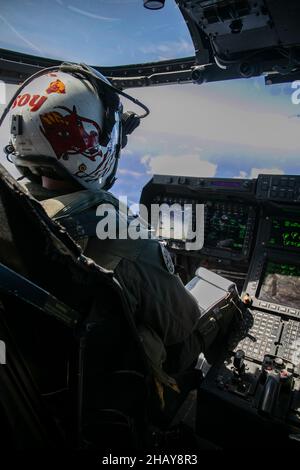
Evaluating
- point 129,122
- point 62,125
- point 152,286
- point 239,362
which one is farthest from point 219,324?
point 62,125

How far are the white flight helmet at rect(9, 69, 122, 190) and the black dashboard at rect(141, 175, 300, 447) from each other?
3.26ft

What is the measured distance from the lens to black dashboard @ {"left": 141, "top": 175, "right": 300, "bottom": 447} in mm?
1341

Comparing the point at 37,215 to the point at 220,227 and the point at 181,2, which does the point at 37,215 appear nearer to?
the point at 181,2

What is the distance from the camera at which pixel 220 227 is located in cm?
227

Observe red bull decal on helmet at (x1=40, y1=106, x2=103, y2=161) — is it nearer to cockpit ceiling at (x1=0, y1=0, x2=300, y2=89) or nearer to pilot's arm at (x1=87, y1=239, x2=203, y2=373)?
pilot's arm at (x1=87, y1=239, x2=203, y2=373)

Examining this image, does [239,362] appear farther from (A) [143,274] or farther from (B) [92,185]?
(B) [92,185]

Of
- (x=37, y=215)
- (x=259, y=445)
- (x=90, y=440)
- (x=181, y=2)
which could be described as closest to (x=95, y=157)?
(x=37, y=215)

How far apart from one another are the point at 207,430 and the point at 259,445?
23 cm

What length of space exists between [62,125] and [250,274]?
4.47 feet

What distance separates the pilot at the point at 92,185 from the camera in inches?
35.9

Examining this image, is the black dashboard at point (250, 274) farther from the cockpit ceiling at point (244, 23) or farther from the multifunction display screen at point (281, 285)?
the cockpit ceiling at point (244, 23)

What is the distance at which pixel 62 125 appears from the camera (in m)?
1.03

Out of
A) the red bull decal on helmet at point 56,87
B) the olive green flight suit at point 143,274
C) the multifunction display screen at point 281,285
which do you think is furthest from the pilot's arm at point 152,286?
the multifunction display screen at point 281,285

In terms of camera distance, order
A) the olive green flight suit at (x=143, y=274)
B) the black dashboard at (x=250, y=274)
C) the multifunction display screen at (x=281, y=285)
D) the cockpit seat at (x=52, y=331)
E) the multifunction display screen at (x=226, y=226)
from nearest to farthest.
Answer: the cockpit seat at (x=52, y=331)
the olive green flight suit at (x=143, y=274)
the black dashboard at (x=250, y=274)
the multifunction display screen at (x=281, y=285)
the multifunction display screen at (x=226, y=226)
